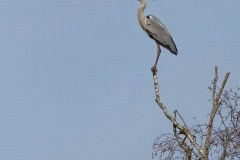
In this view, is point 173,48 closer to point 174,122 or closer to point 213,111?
point 174,122

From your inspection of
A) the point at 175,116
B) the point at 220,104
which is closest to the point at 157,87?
the point at 175,116

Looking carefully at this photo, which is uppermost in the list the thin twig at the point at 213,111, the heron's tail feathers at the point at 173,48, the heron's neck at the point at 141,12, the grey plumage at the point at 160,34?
the heron's neck at the point at 141,12

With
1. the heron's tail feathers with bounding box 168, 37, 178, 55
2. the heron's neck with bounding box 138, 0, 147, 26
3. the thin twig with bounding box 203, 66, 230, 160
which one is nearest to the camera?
the thin twig with bounding box 203, 66, 230, 160

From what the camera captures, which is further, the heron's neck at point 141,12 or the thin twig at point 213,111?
the heron's neck at point 141,12

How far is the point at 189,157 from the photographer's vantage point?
9344 mm

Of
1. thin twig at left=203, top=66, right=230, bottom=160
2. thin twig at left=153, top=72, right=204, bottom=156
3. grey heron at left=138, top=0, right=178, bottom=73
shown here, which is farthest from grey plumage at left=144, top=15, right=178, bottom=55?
thin twig at left=203, top=66, right=230, bottom=160

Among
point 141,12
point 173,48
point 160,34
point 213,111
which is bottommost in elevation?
point 213,111

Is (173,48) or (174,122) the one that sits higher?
(173,48)

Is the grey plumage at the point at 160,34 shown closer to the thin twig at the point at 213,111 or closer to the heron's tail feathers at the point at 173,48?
the heron's tail feathers at the point at 173,48

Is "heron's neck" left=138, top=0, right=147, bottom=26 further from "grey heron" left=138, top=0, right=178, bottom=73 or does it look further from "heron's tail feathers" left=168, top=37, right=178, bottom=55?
"heron's tail feathers" left=168, top=37, right=178, bottom=55

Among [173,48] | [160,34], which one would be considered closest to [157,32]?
[160,34]

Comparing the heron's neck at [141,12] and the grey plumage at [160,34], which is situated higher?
the heron's neck at [141,12]

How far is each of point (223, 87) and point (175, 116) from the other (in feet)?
3.50

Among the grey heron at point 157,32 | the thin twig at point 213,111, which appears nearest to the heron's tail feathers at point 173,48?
the grey heron at point 157,32
